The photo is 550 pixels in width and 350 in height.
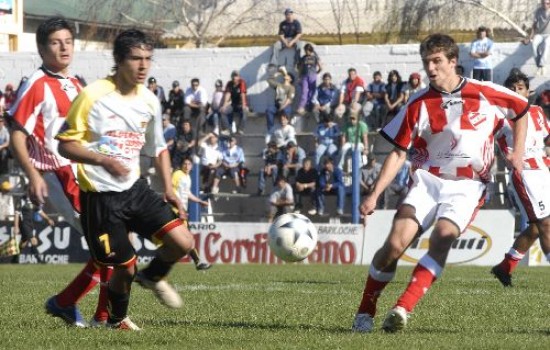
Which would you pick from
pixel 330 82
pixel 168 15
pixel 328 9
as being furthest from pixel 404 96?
pixel 168 15

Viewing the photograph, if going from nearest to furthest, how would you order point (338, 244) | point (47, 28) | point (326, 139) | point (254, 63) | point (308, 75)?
point (47, 28) → point (338, 244) → point (326, 139) → point (308, 75) → point (254, 63)

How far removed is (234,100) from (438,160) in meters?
19.4

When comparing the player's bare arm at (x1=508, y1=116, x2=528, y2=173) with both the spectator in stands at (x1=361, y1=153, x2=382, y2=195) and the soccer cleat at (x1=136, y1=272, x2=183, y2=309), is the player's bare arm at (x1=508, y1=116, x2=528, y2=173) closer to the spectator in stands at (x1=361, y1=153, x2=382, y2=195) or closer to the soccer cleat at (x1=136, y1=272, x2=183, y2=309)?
the soccer cleat at (x1=136, y1=272, x2=183, y2=309)

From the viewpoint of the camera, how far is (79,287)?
8.60m

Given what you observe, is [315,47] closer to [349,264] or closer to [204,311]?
[349,264]

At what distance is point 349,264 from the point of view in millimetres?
21453

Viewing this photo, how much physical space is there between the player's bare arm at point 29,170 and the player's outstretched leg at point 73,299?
0.74 metres

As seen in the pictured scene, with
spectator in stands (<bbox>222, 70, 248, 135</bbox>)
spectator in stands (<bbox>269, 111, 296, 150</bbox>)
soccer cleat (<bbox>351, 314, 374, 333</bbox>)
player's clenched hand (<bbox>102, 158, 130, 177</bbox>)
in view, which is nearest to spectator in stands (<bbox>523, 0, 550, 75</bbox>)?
spectator in stands (<bbox>269, 111, 296, 150</bbox>)

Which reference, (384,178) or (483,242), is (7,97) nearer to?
(483,242)

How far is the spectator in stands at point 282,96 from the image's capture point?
26.9 metres

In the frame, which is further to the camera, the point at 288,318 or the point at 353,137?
the point at 353,137

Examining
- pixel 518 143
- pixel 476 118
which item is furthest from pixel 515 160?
pixel 476 118

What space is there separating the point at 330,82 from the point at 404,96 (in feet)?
7.03

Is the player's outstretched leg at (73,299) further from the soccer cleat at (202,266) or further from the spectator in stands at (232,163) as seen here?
the spectator in stands at (232,163)
